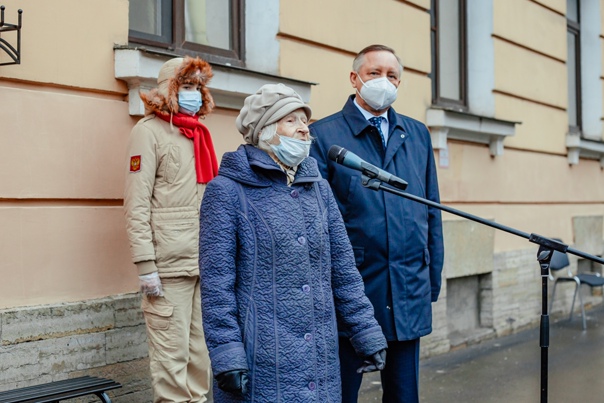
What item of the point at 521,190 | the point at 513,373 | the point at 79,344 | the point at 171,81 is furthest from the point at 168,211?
the point at 521,190

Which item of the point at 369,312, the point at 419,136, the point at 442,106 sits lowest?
the point at 369,312

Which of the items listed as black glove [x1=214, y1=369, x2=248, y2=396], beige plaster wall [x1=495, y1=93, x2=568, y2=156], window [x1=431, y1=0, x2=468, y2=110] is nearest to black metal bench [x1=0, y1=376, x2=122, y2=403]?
black glove [x1=214, y1=369, x2=248, y2=396]

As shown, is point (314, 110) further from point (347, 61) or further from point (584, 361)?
point (584, 361)

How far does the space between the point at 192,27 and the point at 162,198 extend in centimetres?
154

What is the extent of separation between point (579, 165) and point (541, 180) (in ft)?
3.96

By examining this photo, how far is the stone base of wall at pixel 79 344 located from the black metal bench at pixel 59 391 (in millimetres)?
266

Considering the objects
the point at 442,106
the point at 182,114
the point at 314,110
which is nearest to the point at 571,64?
the point at 442,106

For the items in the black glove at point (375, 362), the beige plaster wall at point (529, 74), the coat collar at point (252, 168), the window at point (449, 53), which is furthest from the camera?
the beige plaster wall at point (529, 74)

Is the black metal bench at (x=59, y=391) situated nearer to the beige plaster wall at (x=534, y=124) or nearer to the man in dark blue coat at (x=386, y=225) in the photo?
the man in dark blue coat at (x=386, y=225)

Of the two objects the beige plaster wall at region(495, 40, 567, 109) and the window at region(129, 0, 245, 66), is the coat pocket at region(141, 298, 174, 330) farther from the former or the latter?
the beige plaster wall at region(495, 40, 567, 109)

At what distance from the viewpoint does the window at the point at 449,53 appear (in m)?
8.25

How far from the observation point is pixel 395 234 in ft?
12.6

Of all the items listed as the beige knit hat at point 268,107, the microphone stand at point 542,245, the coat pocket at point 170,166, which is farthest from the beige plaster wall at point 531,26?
the beige knit hat at point 268,107

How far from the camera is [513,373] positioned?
269 inches
